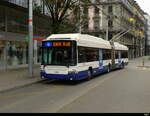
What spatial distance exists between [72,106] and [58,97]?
177 cm

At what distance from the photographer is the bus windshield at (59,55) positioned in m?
12.5

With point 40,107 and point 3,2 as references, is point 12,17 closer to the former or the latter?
point 3,2

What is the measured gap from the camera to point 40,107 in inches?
285

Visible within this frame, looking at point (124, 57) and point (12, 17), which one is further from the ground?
point (12, 17)

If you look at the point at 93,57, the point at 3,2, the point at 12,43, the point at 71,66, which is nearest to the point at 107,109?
the point at 71,66

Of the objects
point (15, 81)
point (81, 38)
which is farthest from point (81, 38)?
point (15, 81)

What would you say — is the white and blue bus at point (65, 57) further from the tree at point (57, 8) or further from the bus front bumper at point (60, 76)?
the tree at point (57, 8)

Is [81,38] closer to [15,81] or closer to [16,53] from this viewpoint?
[15,81]

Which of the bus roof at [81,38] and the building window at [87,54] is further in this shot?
the building window at [87,54]

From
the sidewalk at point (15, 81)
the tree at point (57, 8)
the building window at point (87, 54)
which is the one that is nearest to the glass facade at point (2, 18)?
the tree at point (57, 8)

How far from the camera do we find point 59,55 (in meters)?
12.8

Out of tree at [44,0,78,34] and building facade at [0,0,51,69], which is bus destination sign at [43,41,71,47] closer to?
tree at [44,0,78,34]

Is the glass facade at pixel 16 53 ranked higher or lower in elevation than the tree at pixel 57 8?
lower

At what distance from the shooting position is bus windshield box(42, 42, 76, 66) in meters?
12.5
